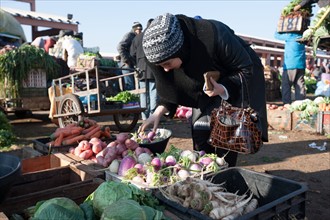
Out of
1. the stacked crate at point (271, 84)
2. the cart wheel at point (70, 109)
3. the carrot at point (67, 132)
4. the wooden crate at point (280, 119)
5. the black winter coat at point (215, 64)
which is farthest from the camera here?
the stacked crate at point (271, 84)

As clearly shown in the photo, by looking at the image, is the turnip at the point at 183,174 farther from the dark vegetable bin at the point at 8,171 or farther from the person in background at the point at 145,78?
the person in background at the point at 145,78

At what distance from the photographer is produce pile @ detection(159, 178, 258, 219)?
1.90 m

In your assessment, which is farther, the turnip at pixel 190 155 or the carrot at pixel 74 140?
the carrot at pixel 74 140

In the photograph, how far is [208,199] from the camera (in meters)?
1.97

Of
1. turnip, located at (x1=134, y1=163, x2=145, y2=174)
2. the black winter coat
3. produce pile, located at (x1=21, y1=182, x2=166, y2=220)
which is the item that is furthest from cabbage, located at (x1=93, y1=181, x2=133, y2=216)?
the black winter coat

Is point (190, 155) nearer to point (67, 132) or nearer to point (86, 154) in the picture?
point (86, 154)

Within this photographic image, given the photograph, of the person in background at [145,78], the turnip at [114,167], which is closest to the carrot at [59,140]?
the turnip at [114,167]

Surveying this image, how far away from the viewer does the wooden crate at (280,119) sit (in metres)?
7.16

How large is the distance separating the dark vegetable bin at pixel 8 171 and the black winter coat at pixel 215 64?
1.33 metres

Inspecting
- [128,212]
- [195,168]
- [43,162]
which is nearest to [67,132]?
[43,162]

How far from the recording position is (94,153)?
10.5 ft

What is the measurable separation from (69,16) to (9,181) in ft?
61.0

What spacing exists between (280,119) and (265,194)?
545 centimetres

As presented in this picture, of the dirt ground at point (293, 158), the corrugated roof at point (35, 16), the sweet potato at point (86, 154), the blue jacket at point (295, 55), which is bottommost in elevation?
the dirt ground at point (293, 158)
